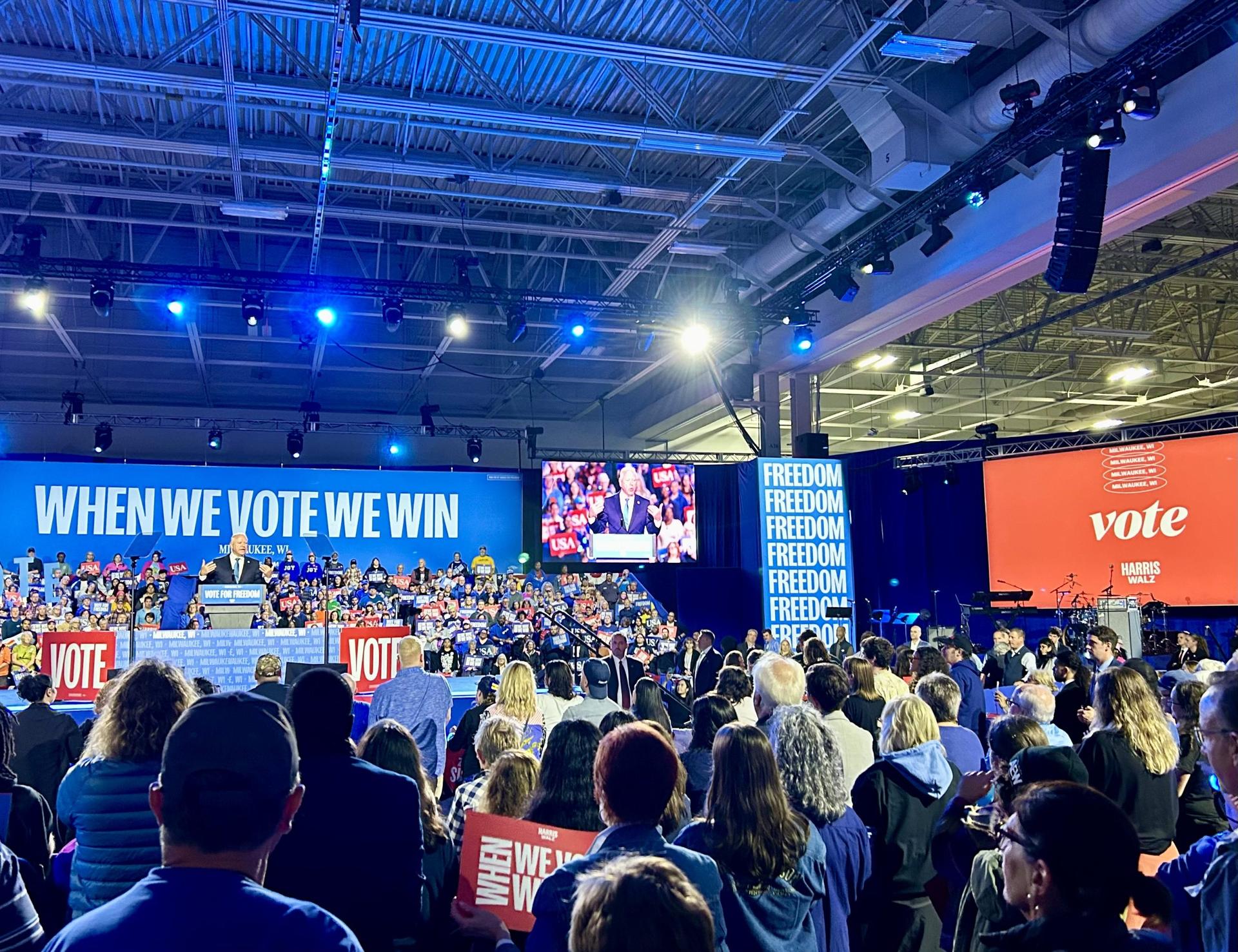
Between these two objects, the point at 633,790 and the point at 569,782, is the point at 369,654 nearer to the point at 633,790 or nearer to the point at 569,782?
the point at 569,782

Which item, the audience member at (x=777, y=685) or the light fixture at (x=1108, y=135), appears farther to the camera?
the light fixture at (x=1108, y=135)

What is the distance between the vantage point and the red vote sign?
26.8ft

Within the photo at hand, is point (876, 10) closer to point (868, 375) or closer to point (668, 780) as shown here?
point (668, 780)

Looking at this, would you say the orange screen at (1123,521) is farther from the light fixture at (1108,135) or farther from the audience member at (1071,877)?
the audience member at (1071,877)

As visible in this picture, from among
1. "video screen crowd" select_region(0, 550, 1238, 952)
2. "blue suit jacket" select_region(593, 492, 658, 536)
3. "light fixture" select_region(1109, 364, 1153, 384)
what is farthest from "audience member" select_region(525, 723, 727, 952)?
"light fixture" select_region(1109, 364, 1153, 384)

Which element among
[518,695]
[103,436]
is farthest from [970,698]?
[103,436]

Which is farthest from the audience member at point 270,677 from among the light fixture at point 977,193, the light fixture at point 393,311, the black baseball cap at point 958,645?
the light fixture at point 977,193

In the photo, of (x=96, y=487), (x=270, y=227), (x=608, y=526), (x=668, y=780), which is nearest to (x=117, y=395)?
(x=96, y=487)

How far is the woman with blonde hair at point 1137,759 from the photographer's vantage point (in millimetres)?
3275

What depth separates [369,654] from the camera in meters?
8.27

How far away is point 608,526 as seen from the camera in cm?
1672

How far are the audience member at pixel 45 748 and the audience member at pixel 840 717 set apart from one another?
3.38 metres

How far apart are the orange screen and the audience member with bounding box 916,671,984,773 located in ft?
39.8

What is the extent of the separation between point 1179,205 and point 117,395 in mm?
17801
